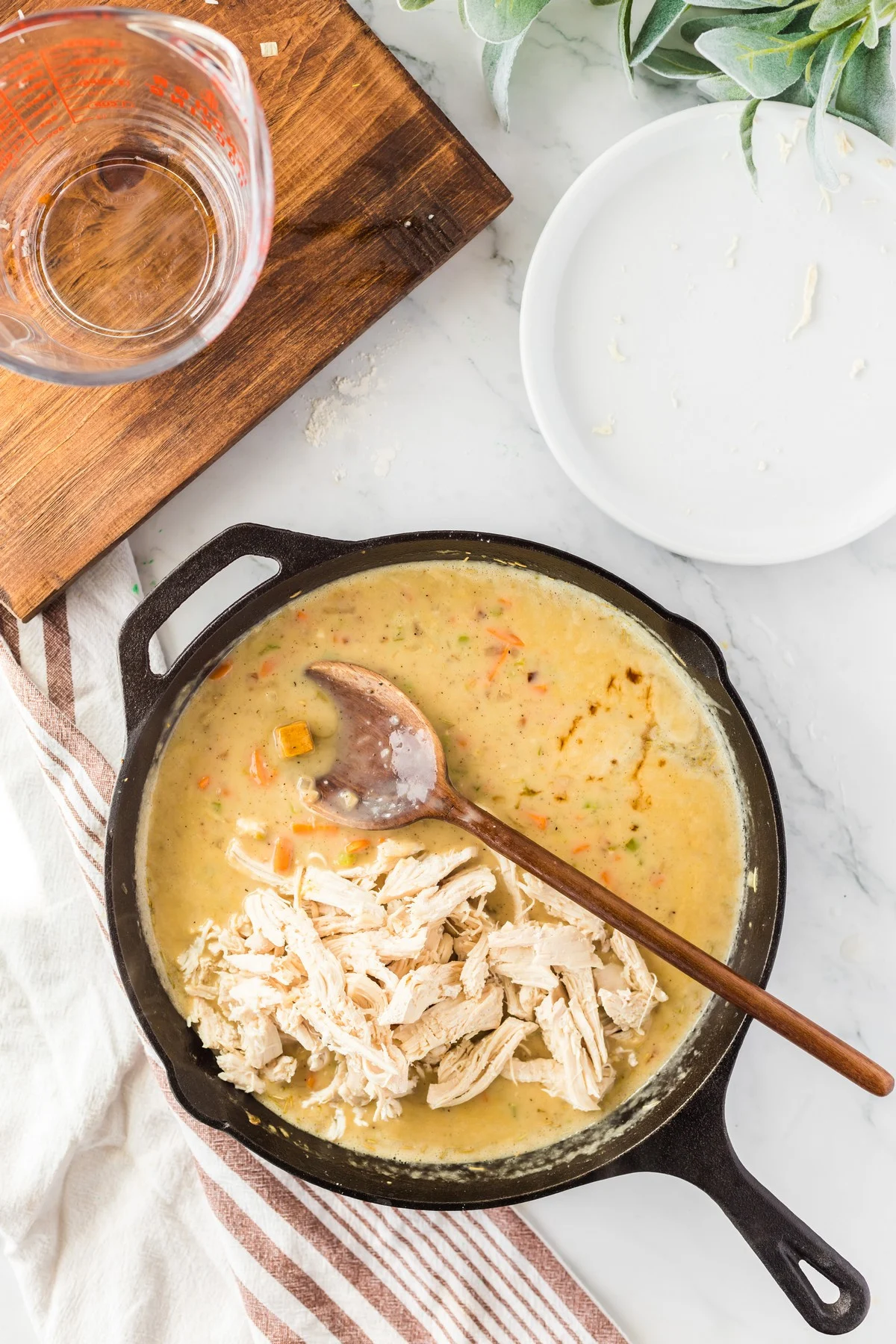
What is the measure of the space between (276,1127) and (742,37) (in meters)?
1.44

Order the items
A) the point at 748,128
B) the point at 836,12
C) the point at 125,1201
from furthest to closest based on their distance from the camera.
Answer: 1. the point at 125,1201
2. the point at 748,128
3. the point at 836,12

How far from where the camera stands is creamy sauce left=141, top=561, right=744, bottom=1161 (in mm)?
1369

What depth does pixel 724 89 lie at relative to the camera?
4.24 ft

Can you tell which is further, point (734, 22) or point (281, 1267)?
point (281, 1267)

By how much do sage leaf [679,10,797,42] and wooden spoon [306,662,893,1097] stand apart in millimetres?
867

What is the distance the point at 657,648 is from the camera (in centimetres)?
137

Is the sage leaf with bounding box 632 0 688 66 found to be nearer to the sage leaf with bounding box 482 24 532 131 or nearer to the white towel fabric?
the sage leaf with bounding box 482 24 532 131

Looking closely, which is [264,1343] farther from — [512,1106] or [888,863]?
[888,863]

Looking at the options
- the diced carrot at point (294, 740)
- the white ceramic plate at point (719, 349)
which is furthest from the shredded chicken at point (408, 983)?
the white ceramic plate at point (719, 349)

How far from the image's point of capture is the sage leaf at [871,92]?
48.0 inches

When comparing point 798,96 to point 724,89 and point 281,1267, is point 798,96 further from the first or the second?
point 281,1267

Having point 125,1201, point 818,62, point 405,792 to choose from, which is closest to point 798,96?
point 818,62

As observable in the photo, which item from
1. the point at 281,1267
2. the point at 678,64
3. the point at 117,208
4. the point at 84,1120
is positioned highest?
the point at 117,208

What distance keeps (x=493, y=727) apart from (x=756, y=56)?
832mm
